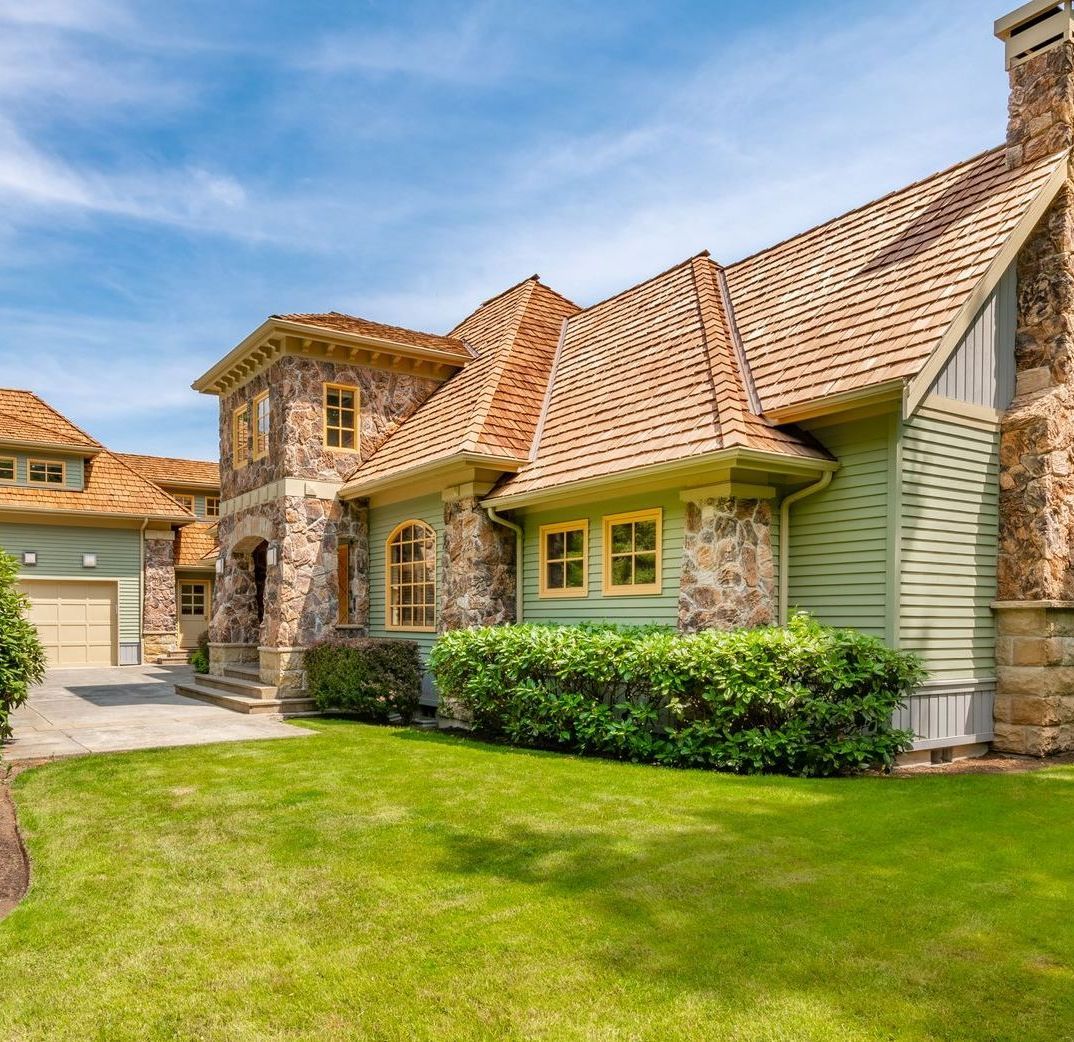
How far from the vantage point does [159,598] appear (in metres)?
24.9

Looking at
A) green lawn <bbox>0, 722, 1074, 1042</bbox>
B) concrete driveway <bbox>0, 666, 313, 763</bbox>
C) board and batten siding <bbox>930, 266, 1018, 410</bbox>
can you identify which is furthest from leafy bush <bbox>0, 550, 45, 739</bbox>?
board and batten siding <bbox>930, 266, 1018, 410</bbox>

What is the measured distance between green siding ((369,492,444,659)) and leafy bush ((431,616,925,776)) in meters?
4.20

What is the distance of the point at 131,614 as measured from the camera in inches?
952

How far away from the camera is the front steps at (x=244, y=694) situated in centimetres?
1366

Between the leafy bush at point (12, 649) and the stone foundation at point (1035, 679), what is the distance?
10612mm

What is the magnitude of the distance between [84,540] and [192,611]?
488 centimetres

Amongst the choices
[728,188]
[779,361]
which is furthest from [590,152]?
[779,361]

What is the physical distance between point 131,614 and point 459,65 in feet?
62.7

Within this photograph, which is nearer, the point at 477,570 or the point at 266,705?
the point at 477,570

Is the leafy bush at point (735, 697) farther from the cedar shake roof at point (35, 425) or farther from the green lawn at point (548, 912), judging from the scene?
the cedar shake roof at point (35, 425)

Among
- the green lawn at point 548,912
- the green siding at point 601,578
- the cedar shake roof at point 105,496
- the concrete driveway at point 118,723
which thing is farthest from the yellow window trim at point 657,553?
the cedar shake roof at point 105,496

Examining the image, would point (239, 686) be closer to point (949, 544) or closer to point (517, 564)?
point (517, 564)

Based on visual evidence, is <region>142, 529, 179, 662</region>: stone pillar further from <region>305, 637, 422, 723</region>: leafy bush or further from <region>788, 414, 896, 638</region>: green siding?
<region>788, 414, 896, 638</region>: green siding

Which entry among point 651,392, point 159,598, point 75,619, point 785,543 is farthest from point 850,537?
point 75,619
